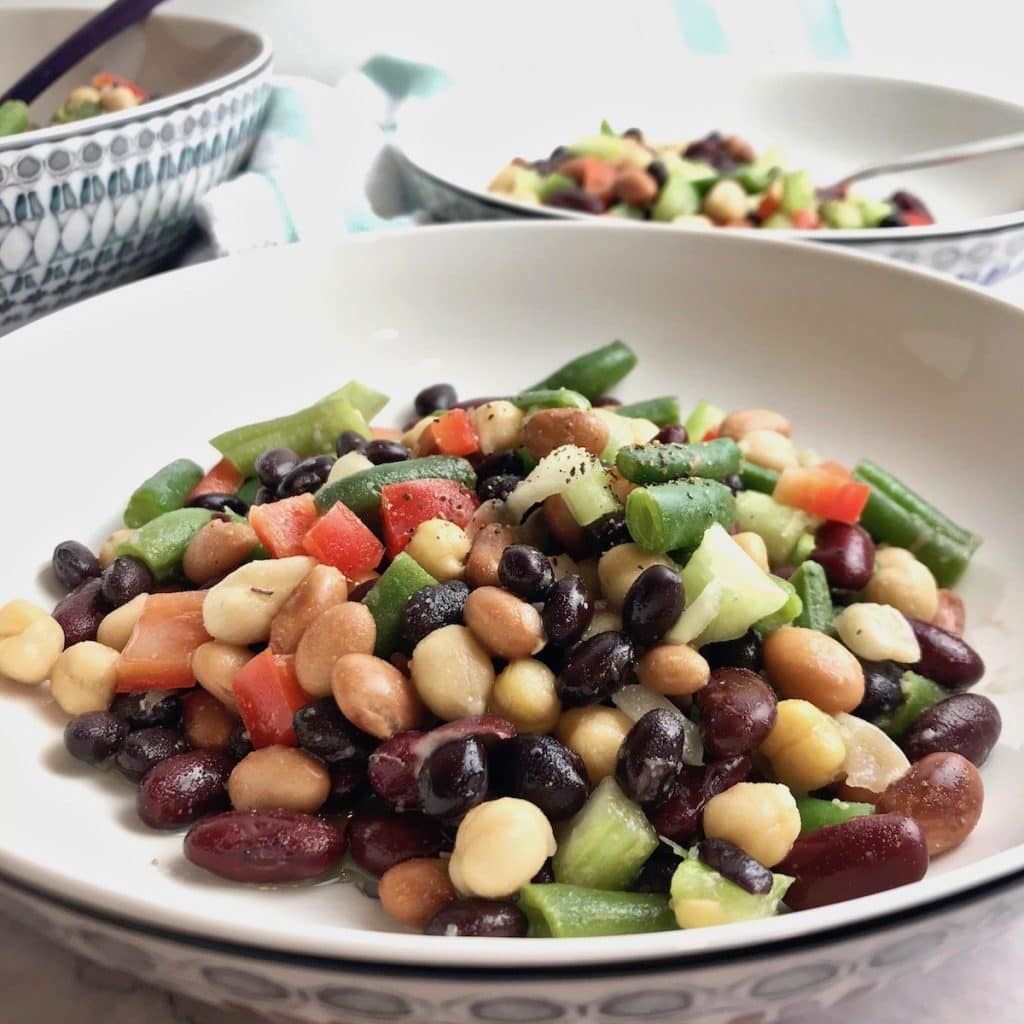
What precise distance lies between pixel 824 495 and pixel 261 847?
84 cm

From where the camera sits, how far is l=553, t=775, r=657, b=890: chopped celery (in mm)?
1019

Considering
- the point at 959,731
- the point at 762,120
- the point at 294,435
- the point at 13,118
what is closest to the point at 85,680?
the point at 294,435

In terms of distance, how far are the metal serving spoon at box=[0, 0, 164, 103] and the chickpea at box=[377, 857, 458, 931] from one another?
2113mm

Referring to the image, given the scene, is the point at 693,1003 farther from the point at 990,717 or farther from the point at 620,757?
the point at 990,717

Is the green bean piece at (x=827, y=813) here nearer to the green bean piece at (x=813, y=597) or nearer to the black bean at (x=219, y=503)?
the green bean piece at (x=813, y=597)

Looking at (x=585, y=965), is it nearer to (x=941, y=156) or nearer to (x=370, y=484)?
(x=370, y=484)

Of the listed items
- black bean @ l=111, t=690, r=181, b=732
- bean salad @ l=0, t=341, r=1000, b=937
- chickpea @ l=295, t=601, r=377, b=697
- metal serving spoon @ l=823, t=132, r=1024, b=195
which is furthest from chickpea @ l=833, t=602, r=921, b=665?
metal serving spoon @ l=823, t=132, r=1024, b=195

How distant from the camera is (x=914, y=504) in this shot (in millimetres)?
1545

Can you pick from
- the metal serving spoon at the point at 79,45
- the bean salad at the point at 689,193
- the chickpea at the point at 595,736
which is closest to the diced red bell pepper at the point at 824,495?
the chickpea at the point at 595,736

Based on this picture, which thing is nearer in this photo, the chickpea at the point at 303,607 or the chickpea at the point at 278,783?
the chickpea at the point at 278,783

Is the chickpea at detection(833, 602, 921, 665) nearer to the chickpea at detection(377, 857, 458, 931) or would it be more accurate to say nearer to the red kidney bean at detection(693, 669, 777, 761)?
the red kidney bean at detection(693, 669, 777, 761)

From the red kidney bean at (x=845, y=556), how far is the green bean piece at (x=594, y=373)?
0.50 metres

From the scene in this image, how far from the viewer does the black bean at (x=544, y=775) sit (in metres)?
1.04

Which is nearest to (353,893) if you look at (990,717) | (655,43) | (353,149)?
(990,717)
